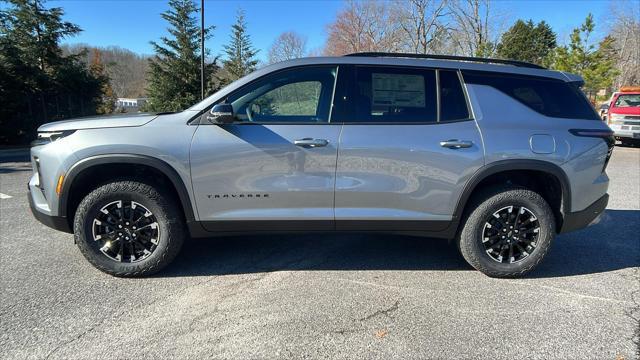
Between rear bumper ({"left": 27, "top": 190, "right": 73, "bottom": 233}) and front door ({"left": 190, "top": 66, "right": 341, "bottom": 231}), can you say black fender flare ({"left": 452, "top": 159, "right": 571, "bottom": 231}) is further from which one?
rear bumper ({"left": 27, "top": 190, "right": 73, "bottom": 233})

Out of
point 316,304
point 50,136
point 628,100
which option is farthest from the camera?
point 628,100

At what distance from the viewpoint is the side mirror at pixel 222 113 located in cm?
307

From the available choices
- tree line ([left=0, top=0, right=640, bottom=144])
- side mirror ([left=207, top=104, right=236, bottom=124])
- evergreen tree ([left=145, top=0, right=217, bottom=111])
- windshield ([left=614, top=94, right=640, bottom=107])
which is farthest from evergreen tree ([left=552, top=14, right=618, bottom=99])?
side mirror ([left=207, top=104, right=236, bottom=124])

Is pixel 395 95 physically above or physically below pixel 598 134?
above

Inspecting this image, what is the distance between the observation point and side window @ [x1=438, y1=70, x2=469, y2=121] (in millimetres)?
3363

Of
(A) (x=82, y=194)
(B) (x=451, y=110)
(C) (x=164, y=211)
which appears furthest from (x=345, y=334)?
(A) (x=82, y=194)

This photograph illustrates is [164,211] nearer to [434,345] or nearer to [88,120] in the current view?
[88,120]

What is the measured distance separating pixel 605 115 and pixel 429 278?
16872 millimetres

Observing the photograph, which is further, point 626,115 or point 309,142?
point 626,115

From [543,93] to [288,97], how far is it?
224 centimetres

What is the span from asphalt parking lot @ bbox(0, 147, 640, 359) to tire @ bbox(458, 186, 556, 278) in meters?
0.16

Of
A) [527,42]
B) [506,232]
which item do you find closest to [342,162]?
[506,232]

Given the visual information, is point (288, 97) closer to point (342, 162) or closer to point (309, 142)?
point (309, 142)

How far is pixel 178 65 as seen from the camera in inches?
789
